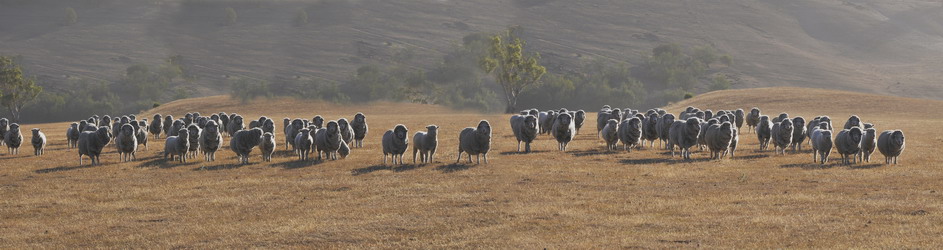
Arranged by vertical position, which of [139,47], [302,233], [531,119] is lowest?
[302,233]

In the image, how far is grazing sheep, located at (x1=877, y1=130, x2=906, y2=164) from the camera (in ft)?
88.9

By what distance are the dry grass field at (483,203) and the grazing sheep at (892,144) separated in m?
0.48

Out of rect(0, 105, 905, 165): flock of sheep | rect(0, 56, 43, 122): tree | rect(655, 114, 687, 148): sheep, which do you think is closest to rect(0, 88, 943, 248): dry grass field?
rect(0, 105, 905, 165): flock of sheep

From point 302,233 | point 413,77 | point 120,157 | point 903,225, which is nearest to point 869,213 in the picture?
point 903,225

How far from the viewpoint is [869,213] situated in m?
17.2

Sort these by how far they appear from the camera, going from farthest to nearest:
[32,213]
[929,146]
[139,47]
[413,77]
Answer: [139,47]
[413,77]
[929,146]
[32,213]

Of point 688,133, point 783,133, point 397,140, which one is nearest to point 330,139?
point 397,140

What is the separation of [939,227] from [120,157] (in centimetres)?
2822

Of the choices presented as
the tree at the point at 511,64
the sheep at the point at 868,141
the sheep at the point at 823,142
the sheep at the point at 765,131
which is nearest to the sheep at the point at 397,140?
the sheep at the point at 823,142

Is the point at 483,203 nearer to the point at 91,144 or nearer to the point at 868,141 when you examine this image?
the point at 868,141

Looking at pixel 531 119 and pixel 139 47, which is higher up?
pixel 139 47

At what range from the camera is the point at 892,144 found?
2730 cm

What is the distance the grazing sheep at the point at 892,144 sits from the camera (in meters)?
27.1

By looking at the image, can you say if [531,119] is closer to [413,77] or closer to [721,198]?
[721,198]
